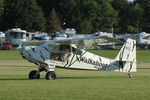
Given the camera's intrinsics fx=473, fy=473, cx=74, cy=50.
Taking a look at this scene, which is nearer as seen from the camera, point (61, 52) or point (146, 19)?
point (61, 52)

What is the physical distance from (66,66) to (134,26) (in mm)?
107444

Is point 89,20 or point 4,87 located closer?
point 4,87

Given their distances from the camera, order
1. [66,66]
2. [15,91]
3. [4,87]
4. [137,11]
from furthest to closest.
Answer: [137,11], [66,66], [4,87], [15,91]

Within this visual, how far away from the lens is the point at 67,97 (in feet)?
45.3

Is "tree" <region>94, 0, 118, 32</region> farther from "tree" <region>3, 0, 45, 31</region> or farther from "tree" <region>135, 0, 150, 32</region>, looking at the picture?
"tree" <region>3, 0, 45, 31</region>

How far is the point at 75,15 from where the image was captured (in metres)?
109

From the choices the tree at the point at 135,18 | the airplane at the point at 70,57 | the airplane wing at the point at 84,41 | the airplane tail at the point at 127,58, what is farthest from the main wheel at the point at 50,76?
the tree at the point at 135,18

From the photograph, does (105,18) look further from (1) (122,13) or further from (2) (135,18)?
(1) (122,13)

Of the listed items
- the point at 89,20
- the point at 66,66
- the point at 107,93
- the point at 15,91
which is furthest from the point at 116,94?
the point at 89,20

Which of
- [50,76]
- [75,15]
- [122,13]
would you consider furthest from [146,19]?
[50,76]

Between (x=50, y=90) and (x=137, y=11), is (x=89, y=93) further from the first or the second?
(x=137, y=11)

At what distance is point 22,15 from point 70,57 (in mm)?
79902

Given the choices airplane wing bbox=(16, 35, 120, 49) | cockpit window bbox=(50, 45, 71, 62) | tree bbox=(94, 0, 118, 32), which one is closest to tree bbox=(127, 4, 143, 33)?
tree bbox=(94, 0, 118, 32)

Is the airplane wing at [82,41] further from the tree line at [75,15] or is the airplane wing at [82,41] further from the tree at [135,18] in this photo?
the tree at [135,18]
